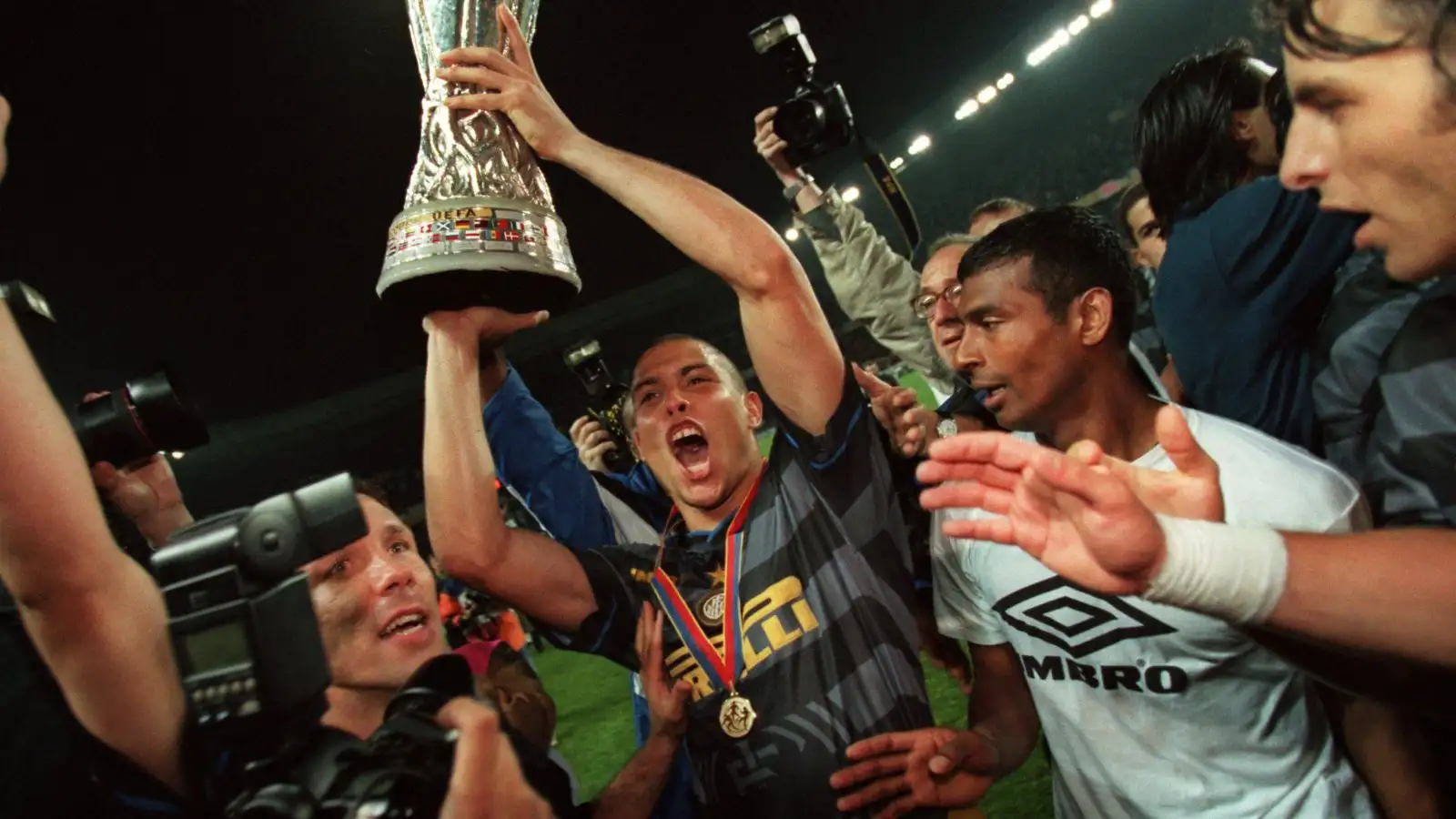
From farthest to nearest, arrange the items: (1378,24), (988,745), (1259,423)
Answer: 1. (1259,423)
2. (988,745)
3. (1378,24)

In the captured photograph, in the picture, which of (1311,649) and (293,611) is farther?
(1311,649)

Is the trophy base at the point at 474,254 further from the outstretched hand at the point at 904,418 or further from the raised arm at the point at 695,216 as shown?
the outstretched hand at the point at 904,418

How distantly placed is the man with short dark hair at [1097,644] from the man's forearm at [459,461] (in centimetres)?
96

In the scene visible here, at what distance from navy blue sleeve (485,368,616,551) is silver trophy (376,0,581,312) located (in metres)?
0.88

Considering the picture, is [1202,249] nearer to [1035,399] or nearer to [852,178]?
[1035,399]

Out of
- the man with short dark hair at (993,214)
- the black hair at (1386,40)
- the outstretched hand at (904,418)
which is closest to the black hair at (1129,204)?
the man with short dark hair at (993,214)

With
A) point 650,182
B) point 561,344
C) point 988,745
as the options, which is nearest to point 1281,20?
point 650,182

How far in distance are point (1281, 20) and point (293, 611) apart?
163 cm

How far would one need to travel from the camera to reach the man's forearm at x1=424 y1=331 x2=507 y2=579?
169 cm

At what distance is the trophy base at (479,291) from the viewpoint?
135 cm

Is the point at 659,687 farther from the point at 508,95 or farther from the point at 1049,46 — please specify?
the point at 1049,46

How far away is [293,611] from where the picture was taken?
2.78ft

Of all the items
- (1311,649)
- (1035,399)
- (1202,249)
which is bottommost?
(1311,649)

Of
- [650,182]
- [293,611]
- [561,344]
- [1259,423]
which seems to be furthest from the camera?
[561,344]
